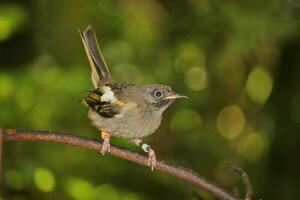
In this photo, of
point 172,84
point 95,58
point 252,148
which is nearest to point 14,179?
point 95,58

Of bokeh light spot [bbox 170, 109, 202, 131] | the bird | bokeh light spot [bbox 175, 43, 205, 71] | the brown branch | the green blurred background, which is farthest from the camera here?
bokeh light spot [bbox 175, 43, 205, 71]

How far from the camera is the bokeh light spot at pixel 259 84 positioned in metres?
7.40

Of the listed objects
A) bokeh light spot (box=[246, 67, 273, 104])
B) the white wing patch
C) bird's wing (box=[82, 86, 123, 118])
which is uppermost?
bokeh light spot (box=[246, 67, 273, 104])

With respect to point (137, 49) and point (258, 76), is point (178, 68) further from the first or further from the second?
point (258, 76)

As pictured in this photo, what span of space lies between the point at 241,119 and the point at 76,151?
3382 mm

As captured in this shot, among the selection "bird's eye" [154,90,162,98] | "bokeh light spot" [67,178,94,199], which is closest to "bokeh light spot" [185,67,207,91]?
"bird's eye" [154,90,162,98]

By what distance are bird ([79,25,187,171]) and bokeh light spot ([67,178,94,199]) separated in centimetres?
33

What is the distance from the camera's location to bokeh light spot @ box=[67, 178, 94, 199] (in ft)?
12.8

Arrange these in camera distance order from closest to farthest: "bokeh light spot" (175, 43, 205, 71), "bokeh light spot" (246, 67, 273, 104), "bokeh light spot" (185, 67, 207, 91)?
"bokeh light spot" (175, 43, 205, 71)
"bokeh light spot" (185, 67, 207, 91)
"bokeh light spot" (246, 67, 273, 104)

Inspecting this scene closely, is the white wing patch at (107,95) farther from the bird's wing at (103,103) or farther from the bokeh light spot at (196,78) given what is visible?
the bokeh light spot at (196,78)

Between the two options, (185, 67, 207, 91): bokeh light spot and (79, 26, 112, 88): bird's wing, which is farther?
(185, 67, 207, 91): bokeh light spot

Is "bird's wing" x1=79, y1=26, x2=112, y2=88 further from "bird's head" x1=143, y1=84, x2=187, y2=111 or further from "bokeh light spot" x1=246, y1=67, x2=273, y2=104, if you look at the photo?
"bokeh light spot" x1=246, y1=67, x2=273, y2=104

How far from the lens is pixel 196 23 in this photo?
6254mm

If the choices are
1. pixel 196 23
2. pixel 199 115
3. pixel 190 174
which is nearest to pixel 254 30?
pixel 196 23
